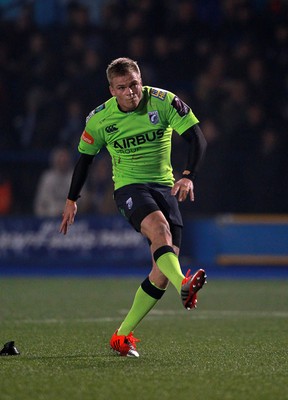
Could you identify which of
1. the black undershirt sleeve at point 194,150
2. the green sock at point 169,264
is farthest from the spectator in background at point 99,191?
the green sock at point 169,264

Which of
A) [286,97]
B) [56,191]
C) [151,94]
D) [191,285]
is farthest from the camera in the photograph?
[286,97]

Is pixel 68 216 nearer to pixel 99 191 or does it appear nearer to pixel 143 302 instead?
pixel 143 302

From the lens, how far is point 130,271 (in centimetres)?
1417

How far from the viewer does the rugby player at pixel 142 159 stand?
6.05 metres

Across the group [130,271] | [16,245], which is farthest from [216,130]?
[16,245]

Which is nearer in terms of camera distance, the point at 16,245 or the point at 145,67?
the point at 16,245

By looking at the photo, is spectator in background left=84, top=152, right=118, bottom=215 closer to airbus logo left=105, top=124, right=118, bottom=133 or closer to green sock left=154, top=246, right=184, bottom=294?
airbus logo left=105, top=124, right=118, bottom=133

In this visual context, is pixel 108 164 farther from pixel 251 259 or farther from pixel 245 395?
pixel 245 395

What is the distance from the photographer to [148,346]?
21.3 feet

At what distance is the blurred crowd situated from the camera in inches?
558

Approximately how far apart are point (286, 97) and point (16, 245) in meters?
4.87

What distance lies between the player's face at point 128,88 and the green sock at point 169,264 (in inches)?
38.5

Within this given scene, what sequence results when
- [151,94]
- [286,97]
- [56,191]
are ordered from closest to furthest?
[151,94] → [56,191] → [286,97]

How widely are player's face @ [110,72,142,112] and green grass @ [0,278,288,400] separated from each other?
160 centimetres
